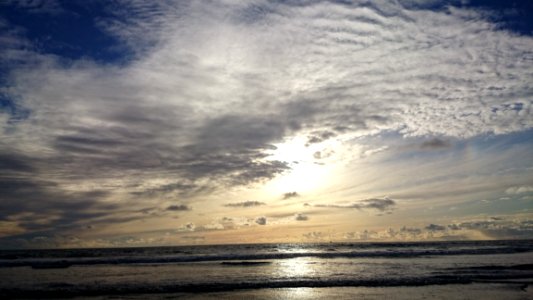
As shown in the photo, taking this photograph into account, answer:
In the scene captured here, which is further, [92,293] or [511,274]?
[511,274]

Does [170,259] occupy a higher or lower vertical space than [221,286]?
lower

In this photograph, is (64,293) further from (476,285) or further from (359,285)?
(476,285)

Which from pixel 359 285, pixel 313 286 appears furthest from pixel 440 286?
pixel 313 286

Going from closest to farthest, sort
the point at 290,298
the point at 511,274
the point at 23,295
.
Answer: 1. the point at 290,298
2. the point at 23,295
3. the point at 511,274

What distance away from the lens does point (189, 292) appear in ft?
87.0

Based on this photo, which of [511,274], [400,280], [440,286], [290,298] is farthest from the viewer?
[511,274]

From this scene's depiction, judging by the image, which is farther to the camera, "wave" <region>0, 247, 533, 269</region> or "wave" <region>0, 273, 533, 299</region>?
"wave" <region>0, 247, 533, 269</region>

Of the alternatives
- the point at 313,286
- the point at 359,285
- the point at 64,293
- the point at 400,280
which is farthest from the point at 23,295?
the point at 400,280

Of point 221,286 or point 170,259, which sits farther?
point 170,259

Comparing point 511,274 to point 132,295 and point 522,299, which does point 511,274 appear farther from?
point 132,295

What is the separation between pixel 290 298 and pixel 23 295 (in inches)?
714

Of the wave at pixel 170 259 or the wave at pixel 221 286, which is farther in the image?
the wave at pixel 170 259

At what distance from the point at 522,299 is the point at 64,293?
1154 inches

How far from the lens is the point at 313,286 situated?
93.9 ft
